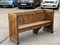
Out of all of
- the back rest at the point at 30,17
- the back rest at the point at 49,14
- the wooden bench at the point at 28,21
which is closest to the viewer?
the wooden bench at the point at 28,21

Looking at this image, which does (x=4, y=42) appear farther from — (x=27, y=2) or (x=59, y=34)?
(x=27, y=2)

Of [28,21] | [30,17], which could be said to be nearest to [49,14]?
[30,17]

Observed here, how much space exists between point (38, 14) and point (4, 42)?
5.35 ft

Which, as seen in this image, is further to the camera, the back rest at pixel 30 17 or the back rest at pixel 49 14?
the back rest at pixel 49 14

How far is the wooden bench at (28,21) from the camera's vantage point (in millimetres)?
4121

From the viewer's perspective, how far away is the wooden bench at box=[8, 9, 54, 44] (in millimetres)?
4121

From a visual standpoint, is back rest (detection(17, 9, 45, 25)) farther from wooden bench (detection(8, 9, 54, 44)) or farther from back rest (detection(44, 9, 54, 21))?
back rest (detection(44, 9, 54, 21))

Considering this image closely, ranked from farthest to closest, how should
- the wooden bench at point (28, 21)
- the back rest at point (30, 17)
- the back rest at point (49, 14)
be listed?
the back rest at point (49, 14), the back rest at point (30, 17), the wooden bench at point (28, 21)

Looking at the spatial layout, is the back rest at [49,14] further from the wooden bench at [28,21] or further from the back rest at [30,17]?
the back rest at [30,17]

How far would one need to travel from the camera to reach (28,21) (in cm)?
491

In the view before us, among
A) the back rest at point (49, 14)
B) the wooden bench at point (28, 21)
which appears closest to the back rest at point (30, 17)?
the wooden bench at point (28, 21)

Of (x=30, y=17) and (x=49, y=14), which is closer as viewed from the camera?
(x=30, y=17)

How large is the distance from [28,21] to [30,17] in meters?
0.16

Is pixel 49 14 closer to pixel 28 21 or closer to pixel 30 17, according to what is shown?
pixel 30 17
